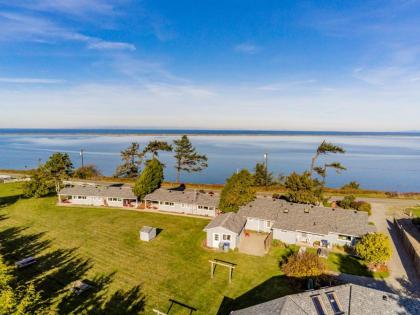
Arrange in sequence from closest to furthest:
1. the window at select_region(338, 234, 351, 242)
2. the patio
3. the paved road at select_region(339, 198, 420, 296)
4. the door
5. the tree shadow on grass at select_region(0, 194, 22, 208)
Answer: the paved road at select_region(339, 198, 420, 296) → the patio → the door → the window at select_region(338, 234, 351, 242) → the tree shadow on grass at select_region(0, 194, 22, 208)

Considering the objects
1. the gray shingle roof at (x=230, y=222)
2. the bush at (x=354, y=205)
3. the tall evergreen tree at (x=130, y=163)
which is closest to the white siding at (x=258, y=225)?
the gray shingle roof at (x=230, y=222)

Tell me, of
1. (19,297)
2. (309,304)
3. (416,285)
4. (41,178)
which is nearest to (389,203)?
(416,285)

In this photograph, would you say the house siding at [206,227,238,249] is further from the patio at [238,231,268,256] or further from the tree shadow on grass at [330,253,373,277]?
the tree shadow on grass at [330,253,373,277]

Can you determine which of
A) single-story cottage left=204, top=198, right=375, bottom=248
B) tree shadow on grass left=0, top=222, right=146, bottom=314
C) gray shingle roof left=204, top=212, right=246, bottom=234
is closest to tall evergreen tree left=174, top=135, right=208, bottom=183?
single-story cottage left=204, top=198, right=375, bottom=248

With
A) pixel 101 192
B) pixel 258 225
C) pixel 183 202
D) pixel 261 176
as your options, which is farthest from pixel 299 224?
pixel 101 192

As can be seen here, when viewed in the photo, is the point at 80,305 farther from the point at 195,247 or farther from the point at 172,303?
the point at 195,247

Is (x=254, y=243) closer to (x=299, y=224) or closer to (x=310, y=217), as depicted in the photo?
(x=299, y=224)
